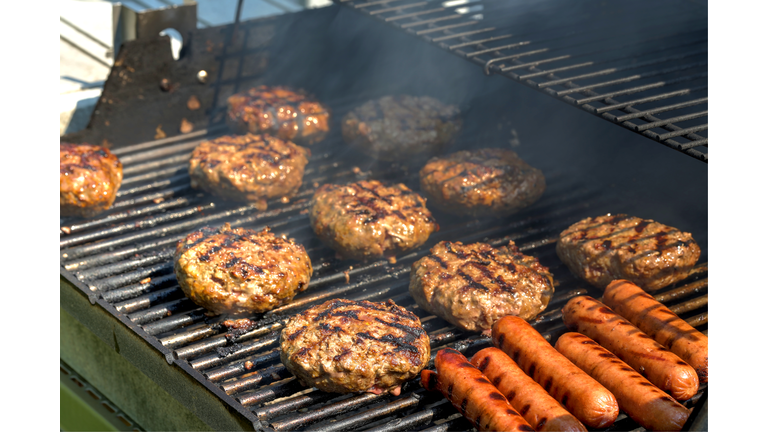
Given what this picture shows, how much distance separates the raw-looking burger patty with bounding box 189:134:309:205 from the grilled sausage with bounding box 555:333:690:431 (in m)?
2.55

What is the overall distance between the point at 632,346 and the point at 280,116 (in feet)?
11.8

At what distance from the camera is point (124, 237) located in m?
5.33

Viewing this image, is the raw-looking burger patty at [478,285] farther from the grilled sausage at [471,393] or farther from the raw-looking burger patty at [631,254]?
the grilled sausage at [471,393]

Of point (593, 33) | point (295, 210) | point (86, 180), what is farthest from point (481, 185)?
point (86, 180)

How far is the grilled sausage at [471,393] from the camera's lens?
356 cm

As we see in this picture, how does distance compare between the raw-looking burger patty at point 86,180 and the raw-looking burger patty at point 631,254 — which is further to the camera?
the raw-looking burger patty at point 86,180

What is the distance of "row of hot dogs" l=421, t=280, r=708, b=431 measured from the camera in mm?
3637

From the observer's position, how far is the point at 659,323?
14.0 ft

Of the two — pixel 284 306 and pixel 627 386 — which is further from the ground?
pixel 284 306

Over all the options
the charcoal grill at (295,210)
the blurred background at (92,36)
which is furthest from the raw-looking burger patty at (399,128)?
the blurred background at (92,36)

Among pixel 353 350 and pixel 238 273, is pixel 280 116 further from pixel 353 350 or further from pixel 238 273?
pixel 353 350

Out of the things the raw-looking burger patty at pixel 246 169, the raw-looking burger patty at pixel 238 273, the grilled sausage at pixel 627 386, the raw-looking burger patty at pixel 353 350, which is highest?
the raw-looking burger patty at pixel 246 169

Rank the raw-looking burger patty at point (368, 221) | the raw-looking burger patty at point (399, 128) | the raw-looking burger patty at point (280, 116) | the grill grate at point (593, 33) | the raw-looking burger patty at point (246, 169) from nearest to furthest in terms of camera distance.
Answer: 1. the raw-looking burger patty at point (368, 221)
2. the grill grate at point (593, 33)
3. the raw-looking burger patty at point (246, 169)
4. the raw-looking burger patty at point (399, 128)
5. the raw-looking burger patty at point (280, 116)

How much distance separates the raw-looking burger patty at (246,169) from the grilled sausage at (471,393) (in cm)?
224
